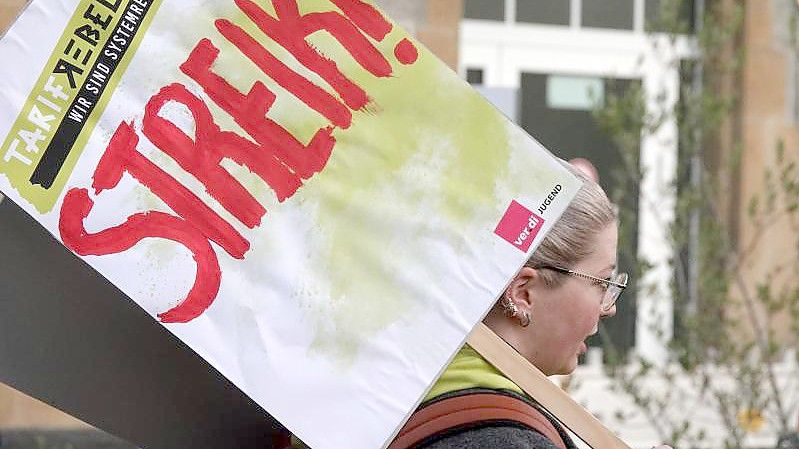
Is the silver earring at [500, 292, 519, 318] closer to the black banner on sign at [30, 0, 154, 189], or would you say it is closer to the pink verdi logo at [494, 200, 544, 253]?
the pink verdi logo at [494, 200, 544, 253]

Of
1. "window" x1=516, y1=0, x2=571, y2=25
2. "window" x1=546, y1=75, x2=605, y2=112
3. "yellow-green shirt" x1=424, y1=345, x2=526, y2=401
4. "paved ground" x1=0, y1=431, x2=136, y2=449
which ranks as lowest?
"paved ground" x1=0, y1=431, x2=136, y2=449

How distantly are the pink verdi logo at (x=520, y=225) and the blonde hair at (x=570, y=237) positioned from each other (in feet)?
0.61

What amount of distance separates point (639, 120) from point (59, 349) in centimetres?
301

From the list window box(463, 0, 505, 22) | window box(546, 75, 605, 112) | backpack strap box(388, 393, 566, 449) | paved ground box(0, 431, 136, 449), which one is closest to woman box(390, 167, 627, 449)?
backpack strap box(388, 393, 566, 449)

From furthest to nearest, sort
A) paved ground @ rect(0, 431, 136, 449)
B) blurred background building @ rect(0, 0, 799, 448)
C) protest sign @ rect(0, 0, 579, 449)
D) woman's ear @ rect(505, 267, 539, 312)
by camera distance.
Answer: blurred background building @ rect(0, 0, 799, 448) → paved ground @ rect(0, 431, 136, 449) → woman's ear @ rect(505, 267, 539, 312) → protest sign @ rect(0, 0, 579, 449)

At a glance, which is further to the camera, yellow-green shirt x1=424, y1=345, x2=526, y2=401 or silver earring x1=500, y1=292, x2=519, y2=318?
silver earring x1=500, y1=292, x2=519, y2=318

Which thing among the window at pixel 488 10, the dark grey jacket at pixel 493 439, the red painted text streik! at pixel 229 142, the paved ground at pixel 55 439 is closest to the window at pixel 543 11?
the window at pixel 488 10

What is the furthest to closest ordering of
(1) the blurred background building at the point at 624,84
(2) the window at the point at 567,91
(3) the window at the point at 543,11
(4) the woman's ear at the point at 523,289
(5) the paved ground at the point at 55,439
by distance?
(2) the window at the point at 567,91 < (3) the window at the point at 543,11 < (1) the blurred background building at the point at 624,84 < (5) the paved ground at the point at 55,439 < (4) the woman's ear at the point at 523,289

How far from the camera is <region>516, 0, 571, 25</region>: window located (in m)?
8.95

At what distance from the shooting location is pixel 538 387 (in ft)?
6.64

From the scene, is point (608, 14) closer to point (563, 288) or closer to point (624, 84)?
point (624, 84)

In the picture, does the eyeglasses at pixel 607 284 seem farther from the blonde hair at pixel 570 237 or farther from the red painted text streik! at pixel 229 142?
the red painted text streik! at pixel 229 142

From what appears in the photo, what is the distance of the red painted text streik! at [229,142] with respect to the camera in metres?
1.93

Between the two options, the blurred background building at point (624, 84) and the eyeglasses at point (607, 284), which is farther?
the blurred background building at point (624, 84)
